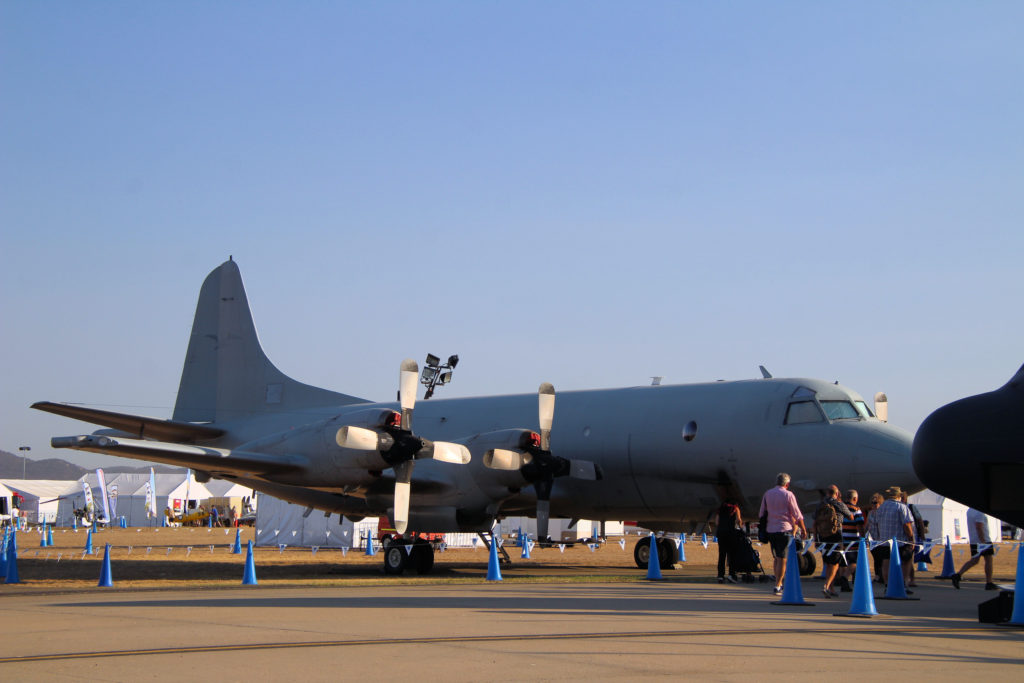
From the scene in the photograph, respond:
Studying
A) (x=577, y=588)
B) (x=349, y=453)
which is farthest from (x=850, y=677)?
(x=349, y=453)

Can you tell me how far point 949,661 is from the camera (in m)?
7.23

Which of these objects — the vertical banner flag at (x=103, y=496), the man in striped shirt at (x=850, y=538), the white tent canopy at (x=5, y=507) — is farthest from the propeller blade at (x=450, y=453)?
the white tent canopy at (x=5, y=507)

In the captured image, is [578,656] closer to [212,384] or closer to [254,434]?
[254,434]

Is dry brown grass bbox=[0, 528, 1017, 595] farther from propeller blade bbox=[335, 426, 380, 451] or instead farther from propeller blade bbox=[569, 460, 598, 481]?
propeller blade bbox=[335, 426, 380, 451]

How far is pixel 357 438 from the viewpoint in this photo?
16734mm

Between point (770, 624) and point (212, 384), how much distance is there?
1855cm

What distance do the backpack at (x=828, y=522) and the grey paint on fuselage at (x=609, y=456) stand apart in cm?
331

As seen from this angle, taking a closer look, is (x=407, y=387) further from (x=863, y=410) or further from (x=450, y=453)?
(x=863, y=410)

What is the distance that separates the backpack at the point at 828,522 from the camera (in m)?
13.2

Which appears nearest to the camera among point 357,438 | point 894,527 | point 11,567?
point 894,527

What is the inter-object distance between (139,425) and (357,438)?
5.99 meters

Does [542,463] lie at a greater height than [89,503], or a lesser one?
greater

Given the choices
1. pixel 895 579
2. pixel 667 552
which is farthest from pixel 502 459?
pixel 895 579

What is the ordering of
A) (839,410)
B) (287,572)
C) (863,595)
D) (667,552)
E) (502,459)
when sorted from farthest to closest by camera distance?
(667,552)
(287,572)
(502,459)
(839,410)
(863,595)
